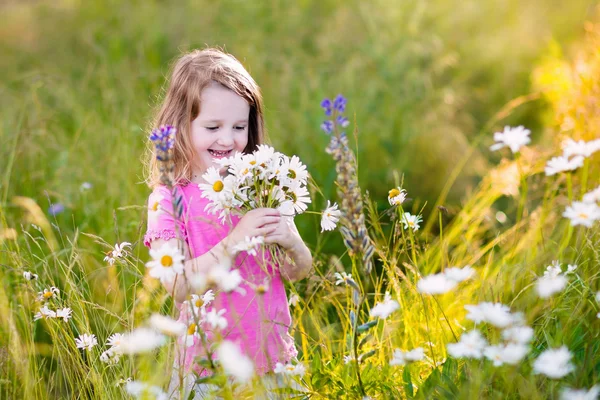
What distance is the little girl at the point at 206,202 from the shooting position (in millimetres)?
1990

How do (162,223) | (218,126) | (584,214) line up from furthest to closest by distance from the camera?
(218,126) < (162,223) < (584,214)

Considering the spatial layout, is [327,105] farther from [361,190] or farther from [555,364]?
[361,190]

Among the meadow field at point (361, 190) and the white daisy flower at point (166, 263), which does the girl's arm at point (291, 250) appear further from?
the white daisy flower at point (166, 263)

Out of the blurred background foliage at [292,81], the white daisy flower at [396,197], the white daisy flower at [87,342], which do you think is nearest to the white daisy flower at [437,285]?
the white daisy flower at [396,197]

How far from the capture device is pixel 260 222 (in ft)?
5.74

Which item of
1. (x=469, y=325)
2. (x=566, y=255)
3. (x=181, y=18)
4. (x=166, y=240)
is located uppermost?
(x=181, y=18)

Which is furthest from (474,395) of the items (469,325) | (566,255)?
(566,255)

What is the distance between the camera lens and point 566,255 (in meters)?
2.75

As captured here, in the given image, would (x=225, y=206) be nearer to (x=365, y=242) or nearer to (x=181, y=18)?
(x=365, y=242)

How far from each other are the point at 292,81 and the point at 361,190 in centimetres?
137

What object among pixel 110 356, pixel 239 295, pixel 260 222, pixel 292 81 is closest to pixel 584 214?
pixel 260 222

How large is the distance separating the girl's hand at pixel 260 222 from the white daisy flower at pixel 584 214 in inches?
28.9

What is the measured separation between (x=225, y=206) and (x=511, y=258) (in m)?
1.62

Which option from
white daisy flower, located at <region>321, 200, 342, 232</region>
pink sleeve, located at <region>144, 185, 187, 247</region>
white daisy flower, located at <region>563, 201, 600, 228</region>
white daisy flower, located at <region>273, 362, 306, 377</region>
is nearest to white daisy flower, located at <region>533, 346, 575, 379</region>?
white daisy flower, located at <region>563, 201, 600, 228</region>
